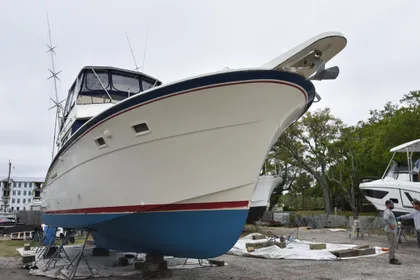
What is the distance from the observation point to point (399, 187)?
1262 cm

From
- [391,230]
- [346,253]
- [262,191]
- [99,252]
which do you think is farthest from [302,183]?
[99,252]

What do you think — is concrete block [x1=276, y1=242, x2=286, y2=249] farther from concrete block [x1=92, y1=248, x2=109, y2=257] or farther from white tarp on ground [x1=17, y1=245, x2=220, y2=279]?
concrete block [x1=92, y1=248, x2=109, y2=257]

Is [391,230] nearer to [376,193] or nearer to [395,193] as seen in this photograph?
[395,193]

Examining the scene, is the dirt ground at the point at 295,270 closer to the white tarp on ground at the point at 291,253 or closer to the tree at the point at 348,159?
the white tarp on ground at the point at 291,253

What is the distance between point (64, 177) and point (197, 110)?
142 inches

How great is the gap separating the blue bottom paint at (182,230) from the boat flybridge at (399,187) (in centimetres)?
952

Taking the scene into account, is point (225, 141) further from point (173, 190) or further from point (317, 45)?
point (317, 45)

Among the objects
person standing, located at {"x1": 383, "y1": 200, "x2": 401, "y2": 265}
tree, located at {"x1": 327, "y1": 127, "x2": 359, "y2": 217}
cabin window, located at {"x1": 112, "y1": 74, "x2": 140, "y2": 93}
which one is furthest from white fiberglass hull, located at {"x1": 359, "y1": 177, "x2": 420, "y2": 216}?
tree, located at {"x1": 327, "y1": 127, "x2": 359, "y2": 217}

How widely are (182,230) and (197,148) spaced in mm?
1215

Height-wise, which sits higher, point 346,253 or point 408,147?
point 408,147

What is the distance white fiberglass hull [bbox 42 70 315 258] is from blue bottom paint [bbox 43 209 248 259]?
14 mm

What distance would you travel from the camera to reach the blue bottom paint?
5.04 meters

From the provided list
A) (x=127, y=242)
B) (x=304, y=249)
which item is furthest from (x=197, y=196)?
(x=304, y=249)

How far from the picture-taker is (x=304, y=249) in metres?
9.87
